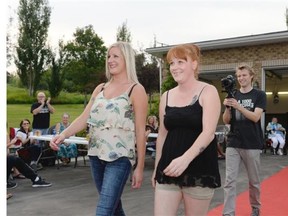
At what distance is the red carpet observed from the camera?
4426 millimetres

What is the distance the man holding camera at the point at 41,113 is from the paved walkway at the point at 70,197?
4.12 feet

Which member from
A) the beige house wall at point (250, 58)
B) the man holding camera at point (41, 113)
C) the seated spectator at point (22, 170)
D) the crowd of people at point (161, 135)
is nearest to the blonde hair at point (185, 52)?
the crowd of people at point (161, 135)

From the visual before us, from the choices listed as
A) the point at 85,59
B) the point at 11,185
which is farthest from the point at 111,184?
the point at 85,59

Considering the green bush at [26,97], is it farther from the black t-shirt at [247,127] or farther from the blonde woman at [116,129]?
the blonde woman at [116,129]

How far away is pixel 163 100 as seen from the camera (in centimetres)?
244

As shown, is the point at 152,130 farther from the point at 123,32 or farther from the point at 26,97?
the point at 26,97

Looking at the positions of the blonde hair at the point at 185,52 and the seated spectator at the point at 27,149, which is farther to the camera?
the seated spectator at the point at 27,149

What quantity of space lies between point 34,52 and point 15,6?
325cm

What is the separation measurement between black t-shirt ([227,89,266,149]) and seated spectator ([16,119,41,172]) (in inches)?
184

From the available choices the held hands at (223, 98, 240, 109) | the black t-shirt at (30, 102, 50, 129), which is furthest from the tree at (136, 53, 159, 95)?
the held hands at (223, 98, 240, 109)

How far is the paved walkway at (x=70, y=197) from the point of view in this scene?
15.2 ft

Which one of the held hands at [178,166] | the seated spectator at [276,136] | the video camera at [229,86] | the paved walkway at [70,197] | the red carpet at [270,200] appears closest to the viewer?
the held hands at [178,166]

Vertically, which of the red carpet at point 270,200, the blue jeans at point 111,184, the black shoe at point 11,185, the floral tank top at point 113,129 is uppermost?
the floral tank top at point 113,129

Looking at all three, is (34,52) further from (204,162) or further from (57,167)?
(204,162)
